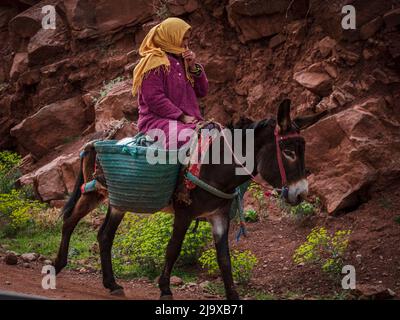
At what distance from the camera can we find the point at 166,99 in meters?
5.89

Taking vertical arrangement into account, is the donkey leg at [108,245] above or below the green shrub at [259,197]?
below

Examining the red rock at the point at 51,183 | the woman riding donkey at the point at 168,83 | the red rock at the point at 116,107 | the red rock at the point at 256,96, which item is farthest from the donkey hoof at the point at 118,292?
the red rock at the point at 116,107

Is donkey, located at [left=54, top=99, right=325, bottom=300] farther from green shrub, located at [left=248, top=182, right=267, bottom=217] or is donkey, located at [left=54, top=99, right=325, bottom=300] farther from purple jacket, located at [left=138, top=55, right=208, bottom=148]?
green shrub, located at [left=248, top=182, right=267, bottom=217]

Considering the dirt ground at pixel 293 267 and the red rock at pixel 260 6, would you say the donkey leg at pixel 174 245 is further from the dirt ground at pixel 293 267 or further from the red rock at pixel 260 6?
the red rock at pixel 260 6

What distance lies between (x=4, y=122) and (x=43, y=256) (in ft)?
18.4

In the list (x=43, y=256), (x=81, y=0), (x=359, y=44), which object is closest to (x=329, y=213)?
(x=359, y=44)

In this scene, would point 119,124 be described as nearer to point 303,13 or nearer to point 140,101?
point 140,101

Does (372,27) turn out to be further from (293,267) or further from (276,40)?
(293,267)

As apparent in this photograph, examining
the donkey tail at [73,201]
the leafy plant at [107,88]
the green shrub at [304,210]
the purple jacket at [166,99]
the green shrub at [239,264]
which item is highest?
the leafy plant at [107,88]

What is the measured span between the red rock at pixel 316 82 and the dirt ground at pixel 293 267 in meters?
1.63

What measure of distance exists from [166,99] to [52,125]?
6151 millimetres

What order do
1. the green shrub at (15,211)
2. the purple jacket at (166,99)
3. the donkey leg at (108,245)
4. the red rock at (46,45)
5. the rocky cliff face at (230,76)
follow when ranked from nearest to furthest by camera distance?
the purple jacket at (166,99)
the donkey leg at (108,245)
the rocky cliff face at (230,76)
the green shrub at (15,211)
the red rock at (46,45)

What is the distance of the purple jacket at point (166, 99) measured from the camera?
5.87 metres

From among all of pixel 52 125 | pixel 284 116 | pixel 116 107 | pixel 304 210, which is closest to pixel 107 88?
pixel 116 107
